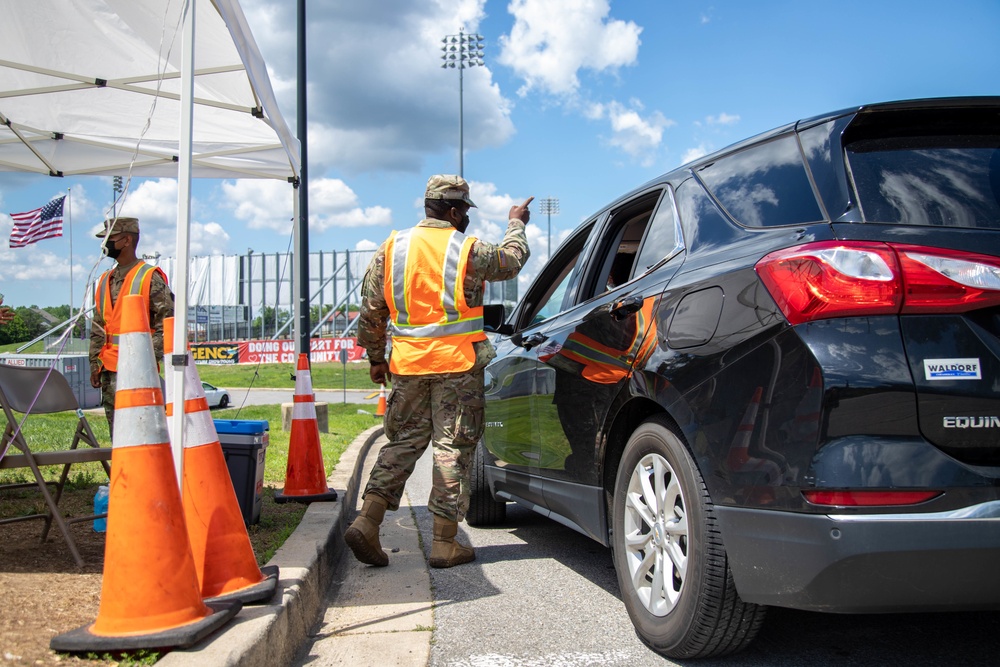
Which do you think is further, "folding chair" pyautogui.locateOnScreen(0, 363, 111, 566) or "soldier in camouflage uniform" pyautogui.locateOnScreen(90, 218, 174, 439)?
"soldier in camouflage uniform" pyautogui.locateOnScreen(90, 218, 174, 439)

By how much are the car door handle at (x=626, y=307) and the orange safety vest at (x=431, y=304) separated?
1.13 metres

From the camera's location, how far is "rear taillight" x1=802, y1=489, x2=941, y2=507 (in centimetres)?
217


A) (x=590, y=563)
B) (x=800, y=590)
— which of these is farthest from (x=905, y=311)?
(x=590, y=563)

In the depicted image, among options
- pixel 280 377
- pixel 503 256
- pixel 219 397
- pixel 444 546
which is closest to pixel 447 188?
pixel 503 256

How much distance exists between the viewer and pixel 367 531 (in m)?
4.40

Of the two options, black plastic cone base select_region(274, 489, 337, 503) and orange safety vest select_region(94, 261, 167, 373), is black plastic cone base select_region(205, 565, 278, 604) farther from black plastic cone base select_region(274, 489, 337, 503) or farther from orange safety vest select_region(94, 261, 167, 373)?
orange safety vest select_region(94, 261, 167, 373)

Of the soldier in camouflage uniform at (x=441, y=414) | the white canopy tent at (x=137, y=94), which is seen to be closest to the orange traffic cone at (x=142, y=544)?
the white canopy tent at (x=137, y=94)

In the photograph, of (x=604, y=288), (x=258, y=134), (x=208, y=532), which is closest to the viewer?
(x=208, y=532)

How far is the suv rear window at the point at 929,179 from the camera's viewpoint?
2.42m

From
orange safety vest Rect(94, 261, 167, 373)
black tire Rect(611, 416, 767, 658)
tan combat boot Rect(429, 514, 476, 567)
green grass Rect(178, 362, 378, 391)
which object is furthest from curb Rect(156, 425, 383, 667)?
green grass Rect(178, 362, 378, 391)

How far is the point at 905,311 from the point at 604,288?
2.03 meters

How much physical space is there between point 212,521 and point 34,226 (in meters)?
2.80

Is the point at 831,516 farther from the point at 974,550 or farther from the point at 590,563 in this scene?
the point at 590,563

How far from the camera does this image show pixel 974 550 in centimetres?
214
